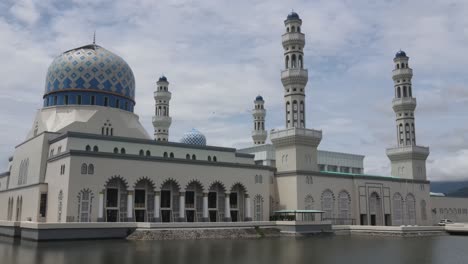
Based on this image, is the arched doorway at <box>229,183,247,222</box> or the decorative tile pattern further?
the decorative tile pattern

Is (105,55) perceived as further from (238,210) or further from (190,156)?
(238,210)

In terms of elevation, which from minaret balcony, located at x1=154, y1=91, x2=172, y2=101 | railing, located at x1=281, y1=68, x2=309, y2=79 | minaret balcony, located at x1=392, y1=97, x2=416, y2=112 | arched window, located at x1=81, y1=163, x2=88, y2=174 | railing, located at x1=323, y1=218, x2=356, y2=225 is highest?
minaret balcony, located at x1=154, y1=91, x2=172, y2=101

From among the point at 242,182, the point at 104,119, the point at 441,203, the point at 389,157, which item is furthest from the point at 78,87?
the point at 441,203

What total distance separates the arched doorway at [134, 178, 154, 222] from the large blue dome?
10.3 meters

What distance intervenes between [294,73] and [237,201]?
1320cm

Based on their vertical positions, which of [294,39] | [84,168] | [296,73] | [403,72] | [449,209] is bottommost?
[449,209]

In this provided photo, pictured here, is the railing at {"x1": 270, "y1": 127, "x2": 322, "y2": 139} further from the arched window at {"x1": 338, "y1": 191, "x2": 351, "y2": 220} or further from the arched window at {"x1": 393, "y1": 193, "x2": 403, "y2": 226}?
the arched window at {"x1": 393, "y1": 193, "x2": 403, "y2": 226}

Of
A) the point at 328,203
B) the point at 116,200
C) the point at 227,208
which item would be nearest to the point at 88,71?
the point at 116,200

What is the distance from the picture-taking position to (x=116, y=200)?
35.4 m

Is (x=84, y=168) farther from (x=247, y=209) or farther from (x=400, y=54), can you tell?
(x=400, y=54)

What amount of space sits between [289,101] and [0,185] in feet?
97.8

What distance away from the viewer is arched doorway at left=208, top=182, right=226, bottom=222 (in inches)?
1591

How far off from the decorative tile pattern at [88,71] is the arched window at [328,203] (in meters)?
21.3

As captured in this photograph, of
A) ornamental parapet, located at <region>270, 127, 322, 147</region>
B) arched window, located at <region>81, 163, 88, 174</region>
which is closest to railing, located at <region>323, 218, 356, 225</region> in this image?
ornamental parapet, located at <region>270, 127, 322, 147</region>
